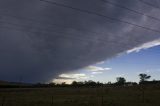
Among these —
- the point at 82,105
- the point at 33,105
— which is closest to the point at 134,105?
the point at 82,105

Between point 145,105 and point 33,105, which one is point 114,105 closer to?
point 145,105

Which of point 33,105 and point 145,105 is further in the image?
point 33,105

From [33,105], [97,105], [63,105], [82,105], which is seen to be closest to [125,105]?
[97,105]

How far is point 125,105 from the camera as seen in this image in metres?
33.5

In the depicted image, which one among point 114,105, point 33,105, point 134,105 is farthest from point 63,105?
point 134,105

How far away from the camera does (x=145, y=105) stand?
1308 inches

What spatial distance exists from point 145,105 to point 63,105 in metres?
11.4

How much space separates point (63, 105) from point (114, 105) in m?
7.40

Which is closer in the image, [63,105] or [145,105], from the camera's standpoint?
[145,105]

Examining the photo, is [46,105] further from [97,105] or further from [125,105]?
[125,105]

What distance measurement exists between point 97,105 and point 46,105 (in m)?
7.10

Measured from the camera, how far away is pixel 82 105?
117 feet

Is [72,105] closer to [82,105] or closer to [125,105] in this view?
[82,105]

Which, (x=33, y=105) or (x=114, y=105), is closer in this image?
(x=114, y=105)
